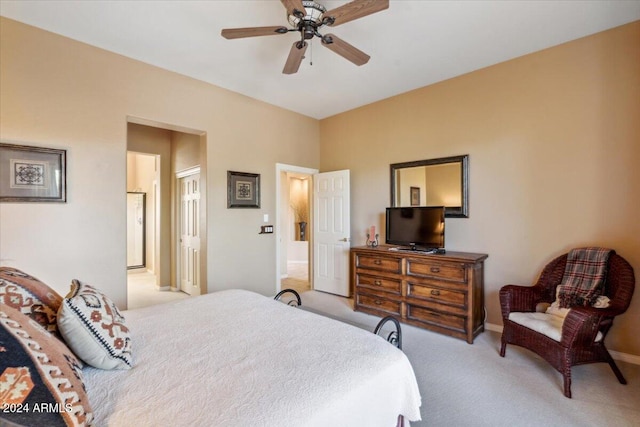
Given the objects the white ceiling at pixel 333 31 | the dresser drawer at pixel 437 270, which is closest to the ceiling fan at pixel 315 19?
the white ceiling at pixel 333 31

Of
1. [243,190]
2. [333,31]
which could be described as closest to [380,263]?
[243,190]

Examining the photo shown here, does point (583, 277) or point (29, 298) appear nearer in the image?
point (29, 298)

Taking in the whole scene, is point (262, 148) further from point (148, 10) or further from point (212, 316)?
point (212, 316)

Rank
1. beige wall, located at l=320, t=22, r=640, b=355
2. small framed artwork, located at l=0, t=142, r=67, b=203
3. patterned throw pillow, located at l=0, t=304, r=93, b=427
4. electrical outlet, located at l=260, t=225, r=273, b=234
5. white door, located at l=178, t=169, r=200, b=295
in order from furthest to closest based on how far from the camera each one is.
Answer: white door, located at l=178, t=169, r=200, b=295, electrical outlet, located at l=260, t=225, r=273, b=234, beige wall, located at l=320, t=22, r=640, b=355, small framed artwork, located at l=0, t=142, r=67, b=203, patterned throw pillow, located at l=0, t=304, r=93, b=427

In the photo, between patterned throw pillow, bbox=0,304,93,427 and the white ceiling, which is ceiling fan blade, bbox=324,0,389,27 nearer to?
the white ceiling

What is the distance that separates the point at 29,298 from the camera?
4.17ft

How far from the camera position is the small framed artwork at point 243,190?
4.03 m

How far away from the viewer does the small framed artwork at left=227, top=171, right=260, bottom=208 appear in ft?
13.2

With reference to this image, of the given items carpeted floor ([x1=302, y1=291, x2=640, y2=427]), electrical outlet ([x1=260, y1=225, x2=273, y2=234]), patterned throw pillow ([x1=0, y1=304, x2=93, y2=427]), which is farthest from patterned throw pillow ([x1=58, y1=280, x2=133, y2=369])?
electrical outlet ([x1=260, y1=225, x2=273, y2=234])

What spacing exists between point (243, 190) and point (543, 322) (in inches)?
144

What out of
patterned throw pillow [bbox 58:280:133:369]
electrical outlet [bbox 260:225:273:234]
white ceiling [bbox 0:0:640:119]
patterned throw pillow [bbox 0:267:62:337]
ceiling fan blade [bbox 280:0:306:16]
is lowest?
patterned throw pillow [bbox 58:280:133:369]

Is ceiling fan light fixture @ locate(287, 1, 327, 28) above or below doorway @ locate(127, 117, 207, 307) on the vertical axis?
above

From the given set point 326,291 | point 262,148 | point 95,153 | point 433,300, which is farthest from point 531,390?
point 95,153

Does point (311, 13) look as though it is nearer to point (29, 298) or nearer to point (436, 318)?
point (29, 298)
